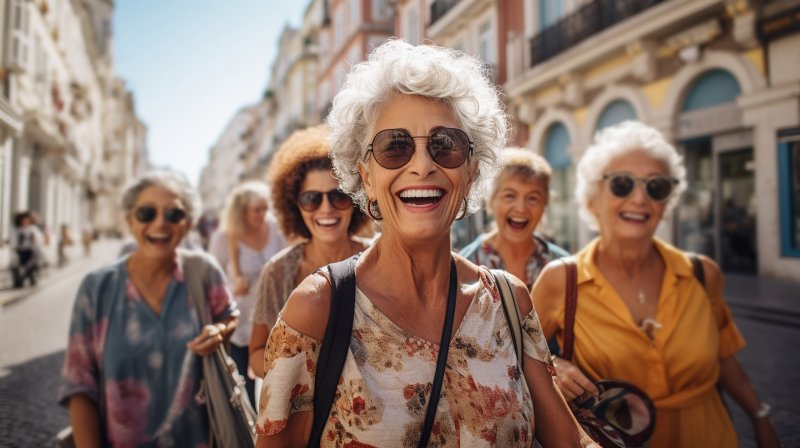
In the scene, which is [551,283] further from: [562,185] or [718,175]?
[562,185]

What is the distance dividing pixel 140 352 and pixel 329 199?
43.9 inches

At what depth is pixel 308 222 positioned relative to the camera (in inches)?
111

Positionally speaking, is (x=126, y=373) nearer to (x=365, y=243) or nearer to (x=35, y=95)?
(x=365, y=243)

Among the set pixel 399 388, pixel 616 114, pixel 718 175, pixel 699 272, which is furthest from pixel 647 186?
pixel 616 114

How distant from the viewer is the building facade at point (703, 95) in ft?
33.6

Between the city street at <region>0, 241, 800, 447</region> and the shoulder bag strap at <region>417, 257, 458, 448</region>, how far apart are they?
11.0ft

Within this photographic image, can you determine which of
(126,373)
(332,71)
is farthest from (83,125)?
(126,373)

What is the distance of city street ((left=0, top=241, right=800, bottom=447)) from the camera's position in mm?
4246

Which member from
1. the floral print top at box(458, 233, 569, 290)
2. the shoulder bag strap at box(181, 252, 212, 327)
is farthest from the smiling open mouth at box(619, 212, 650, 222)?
the shoulder bag strap at box(181, 252, 212, 327)

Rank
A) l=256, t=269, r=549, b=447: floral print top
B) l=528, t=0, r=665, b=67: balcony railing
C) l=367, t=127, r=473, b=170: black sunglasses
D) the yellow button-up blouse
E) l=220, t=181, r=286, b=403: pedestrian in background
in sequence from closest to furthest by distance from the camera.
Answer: l=256, t=269, r=549, b=447: floral print top
l=367, t=127, r=473, b=170: black sunglasses
the yellow button-up blouse
l=220, t=181, r=286, b=403: pedestrian in background
l=528, t=0, r=665, b=67: balcony railing

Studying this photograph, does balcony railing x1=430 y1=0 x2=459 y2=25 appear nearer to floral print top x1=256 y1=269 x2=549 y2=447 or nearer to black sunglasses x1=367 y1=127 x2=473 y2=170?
black sunglasses x1=367 y1=127 x2=473 y2=170

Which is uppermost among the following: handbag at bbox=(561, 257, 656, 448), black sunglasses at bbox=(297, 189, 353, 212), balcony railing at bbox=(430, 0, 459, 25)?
balcony railing at bbox=(430, 0, 459, 25)

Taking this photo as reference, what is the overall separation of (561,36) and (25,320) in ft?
43.9

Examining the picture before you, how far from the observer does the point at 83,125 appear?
112ft
